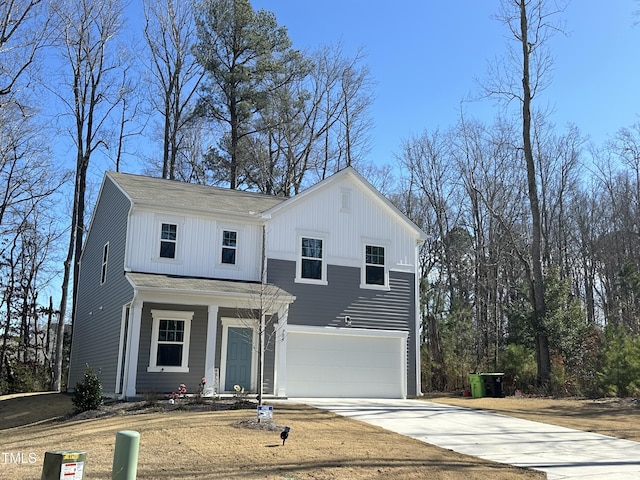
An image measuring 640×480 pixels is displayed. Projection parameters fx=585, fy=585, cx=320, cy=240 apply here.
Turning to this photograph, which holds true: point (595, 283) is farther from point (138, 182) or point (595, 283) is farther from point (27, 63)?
point (27, 63)

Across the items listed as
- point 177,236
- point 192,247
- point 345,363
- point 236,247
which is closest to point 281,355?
point 345,363

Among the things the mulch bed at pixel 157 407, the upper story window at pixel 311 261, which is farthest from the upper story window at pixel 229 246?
the mulch bed at pixel 157 407

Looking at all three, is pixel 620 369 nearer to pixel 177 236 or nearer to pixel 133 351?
pixel 177 236

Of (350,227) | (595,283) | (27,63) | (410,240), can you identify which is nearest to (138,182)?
(27,63)

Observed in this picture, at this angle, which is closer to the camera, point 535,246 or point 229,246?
point 229,246

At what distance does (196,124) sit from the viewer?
114 ft

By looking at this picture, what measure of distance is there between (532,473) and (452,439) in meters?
2.91

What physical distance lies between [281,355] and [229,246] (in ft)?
13.5

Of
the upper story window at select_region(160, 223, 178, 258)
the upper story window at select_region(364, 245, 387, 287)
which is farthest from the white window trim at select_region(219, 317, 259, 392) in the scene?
the upper story window at select_region(364, 245, 387, 287)

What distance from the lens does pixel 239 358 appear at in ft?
59.7

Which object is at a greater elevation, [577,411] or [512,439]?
[577,411]

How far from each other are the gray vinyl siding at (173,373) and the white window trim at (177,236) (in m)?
1.53

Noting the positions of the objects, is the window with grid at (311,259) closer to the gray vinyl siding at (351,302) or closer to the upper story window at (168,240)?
the gray vinyl siding at (351,302)

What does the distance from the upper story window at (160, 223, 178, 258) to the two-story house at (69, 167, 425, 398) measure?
0.11ft
